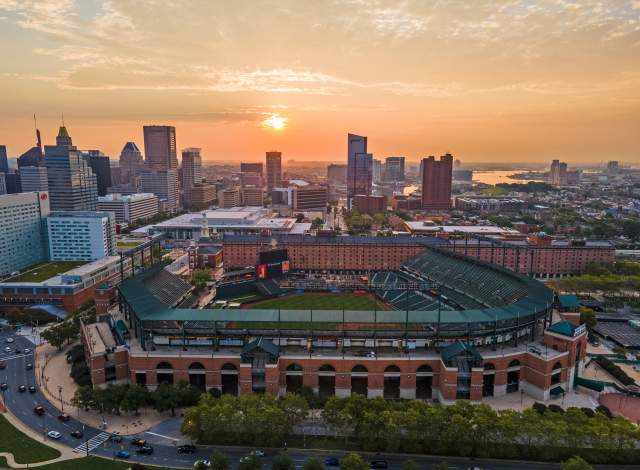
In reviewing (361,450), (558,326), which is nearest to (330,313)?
(361,450)

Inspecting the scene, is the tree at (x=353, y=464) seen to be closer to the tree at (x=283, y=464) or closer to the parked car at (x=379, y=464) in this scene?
the parked car at (x=379, y=464)

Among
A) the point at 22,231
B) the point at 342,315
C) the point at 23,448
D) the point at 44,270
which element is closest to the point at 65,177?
the point at 22,231

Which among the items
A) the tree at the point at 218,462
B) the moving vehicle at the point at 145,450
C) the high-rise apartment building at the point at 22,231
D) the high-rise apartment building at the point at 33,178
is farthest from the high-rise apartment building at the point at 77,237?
the tree at the point at 218,462

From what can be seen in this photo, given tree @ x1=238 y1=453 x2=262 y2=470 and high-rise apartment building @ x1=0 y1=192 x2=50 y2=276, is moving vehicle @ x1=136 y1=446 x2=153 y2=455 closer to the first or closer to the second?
tree @ x1=238 y1=453 x2=262 y2=470

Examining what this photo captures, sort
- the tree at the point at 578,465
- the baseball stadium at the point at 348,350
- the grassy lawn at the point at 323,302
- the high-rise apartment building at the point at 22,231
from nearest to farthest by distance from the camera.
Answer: the tree at the point at 578,465
the baseball stadium at the point at 348,350
the grassy lawn at the point at 323,302
the high-rise apartment building at the point at 22,231

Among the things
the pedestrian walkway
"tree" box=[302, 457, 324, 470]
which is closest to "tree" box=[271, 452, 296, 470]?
"tree" box=[302, 457, 324, 470]

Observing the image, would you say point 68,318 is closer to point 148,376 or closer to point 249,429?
point 148,376

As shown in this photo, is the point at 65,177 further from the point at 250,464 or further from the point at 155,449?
the point at 250,464
